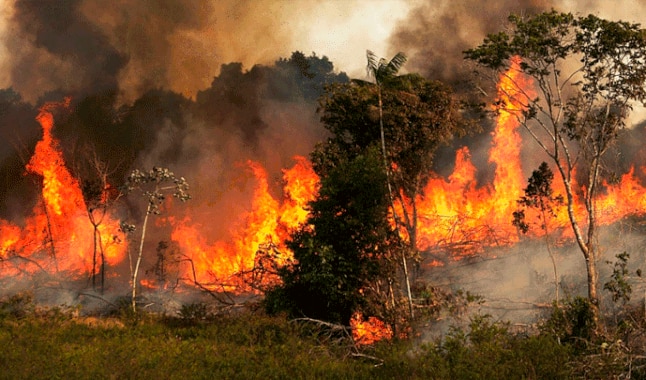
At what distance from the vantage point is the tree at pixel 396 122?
25125mm

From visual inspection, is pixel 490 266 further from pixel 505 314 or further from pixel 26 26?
pixel 26 26

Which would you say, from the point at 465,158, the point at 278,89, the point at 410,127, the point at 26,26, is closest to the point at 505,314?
the point at 410,127

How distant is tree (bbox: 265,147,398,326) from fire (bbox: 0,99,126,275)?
18165 mm

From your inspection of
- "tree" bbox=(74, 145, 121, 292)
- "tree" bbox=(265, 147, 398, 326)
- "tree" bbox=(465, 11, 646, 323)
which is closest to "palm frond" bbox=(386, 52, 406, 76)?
"tree" bbox=(465, 11, 646, 323)

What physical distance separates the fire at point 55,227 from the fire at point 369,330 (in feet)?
63.3

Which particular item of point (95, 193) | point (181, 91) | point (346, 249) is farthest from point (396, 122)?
point (181, 91)

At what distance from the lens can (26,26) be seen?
42.0m

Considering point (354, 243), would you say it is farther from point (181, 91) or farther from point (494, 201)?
point (181, 91)

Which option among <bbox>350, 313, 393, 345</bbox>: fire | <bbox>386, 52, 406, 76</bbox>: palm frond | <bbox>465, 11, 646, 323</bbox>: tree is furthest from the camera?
<bbox>386, 52, 406, 76</bbox>: palm frond

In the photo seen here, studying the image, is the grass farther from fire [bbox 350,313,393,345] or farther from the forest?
fire [bbox 350,313,393,345]

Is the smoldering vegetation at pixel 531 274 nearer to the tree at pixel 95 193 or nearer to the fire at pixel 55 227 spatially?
the tree at pixel 95 193

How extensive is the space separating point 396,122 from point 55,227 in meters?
23.8

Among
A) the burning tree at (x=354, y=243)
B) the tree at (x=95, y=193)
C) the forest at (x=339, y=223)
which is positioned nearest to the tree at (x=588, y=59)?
the forest at (x=339, y=223)

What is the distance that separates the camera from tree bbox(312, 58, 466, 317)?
25125 mm
